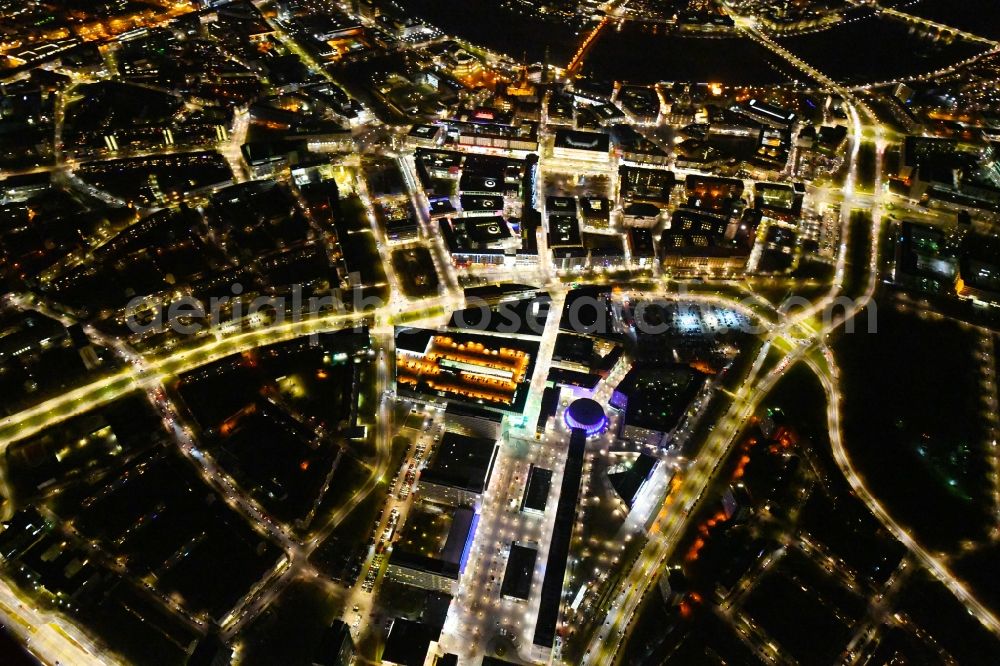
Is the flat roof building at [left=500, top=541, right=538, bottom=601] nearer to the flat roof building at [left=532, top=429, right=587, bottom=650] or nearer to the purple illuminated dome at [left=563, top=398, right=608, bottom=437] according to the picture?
the flat roof building at [left=532, top=429, right=587, bottom=650]

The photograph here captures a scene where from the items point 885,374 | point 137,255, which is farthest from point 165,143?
point 885,374

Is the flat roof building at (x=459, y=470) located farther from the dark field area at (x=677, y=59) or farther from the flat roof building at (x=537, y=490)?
the dark field area at (x=677, y=59)

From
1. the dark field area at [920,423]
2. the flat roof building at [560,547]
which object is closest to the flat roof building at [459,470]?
the flat roof building at [560,547]

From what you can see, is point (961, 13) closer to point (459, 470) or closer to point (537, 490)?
point (537, 490)

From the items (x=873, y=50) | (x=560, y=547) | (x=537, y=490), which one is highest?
(x=873, y=50)

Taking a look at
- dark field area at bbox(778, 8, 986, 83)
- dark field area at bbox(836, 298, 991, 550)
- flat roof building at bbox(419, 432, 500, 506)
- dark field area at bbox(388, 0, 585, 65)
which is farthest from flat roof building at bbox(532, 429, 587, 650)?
dark field area at bbox(778, 8, 986, 83)

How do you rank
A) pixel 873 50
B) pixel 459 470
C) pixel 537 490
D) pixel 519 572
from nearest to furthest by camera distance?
pixel 519 572 < pixel 537 490 < pixel 459 470 < pixel 873 50

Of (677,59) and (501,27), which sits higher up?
(501,27)

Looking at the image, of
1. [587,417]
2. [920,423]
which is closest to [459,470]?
[587,417]
